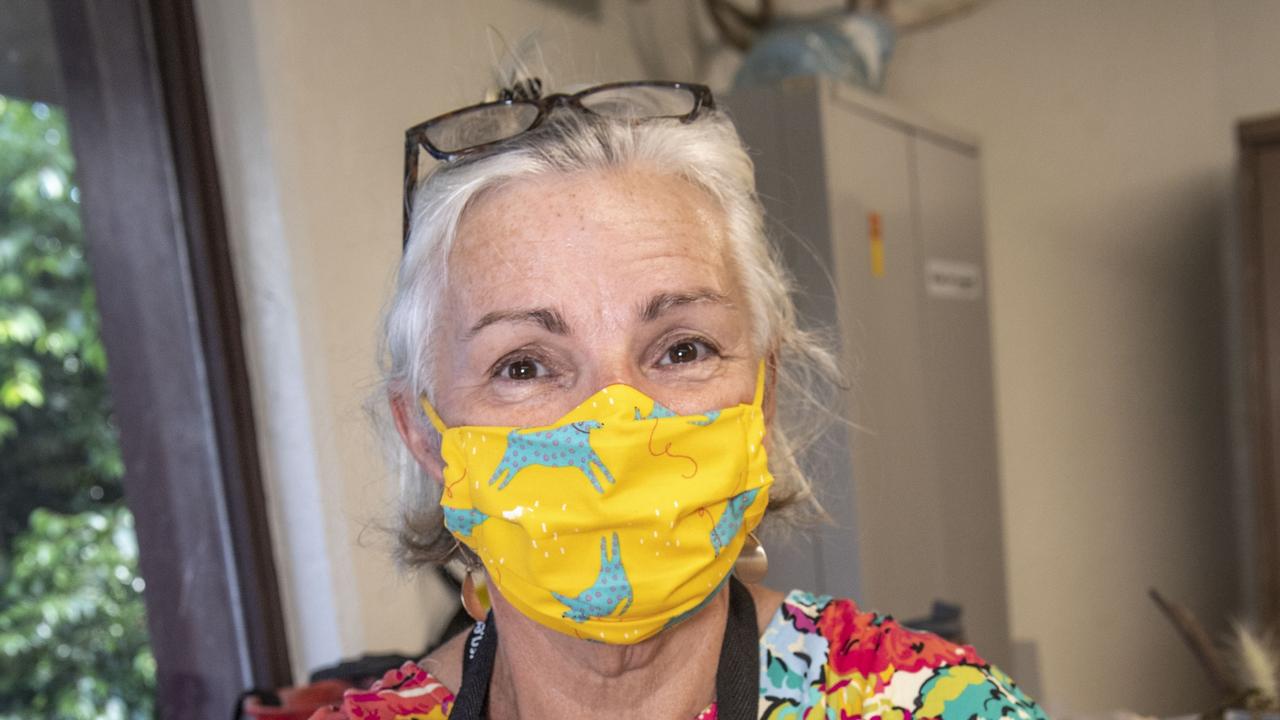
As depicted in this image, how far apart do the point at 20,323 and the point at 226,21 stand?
1.97 ft

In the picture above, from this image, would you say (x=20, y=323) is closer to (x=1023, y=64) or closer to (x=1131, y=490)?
(x=1023, y=64)

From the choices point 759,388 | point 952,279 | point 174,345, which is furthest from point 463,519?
point 952,279

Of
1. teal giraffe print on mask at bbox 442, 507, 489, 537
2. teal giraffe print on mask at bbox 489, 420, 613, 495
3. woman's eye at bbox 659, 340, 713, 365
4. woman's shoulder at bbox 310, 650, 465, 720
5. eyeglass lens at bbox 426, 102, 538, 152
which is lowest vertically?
woman's shoulder at bbox 310, 650, 465, 720

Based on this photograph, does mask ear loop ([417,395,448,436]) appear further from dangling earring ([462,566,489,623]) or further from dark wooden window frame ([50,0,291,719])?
dark wooden window frame ([50,0,291,719])

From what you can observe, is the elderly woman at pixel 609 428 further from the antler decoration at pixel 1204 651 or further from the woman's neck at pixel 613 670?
the antler decoration at pixel 1204 651

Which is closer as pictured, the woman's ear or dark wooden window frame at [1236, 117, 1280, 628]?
the woman's ear

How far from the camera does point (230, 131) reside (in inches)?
72.3

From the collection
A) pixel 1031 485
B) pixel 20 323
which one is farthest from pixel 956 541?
pixel 20 323

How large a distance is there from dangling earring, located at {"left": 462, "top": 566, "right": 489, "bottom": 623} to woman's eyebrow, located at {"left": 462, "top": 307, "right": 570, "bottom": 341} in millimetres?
301

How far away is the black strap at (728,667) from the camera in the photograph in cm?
109

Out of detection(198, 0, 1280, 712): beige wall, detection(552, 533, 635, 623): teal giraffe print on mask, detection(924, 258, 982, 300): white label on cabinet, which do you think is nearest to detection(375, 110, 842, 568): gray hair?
detection(552, 533, 635, 623): teal giraffe print on mask

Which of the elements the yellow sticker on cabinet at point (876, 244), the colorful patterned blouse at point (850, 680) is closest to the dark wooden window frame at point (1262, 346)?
the yellow sticker on cabinet at point (876, 244)

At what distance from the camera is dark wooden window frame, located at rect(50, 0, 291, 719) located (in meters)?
1.76

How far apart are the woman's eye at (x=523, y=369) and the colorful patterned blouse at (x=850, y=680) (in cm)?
39
